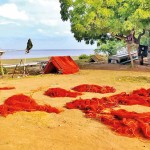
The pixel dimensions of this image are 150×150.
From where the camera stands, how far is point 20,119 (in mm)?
10109

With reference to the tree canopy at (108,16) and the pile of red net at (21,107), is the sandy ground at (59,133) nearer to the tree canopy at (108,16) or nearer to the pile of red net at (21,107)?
the pile of red net at (21,107)

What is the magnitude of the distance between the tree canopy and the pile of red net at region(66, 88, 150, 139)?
11.2 metres

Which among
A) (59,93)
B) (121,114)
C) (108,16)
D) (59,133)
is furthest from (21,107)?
(108,16)

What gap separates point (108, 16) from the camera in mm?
24734

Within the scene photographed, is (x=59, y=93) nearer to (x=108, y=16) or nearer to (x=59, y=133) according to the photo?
(x=59, y=133)

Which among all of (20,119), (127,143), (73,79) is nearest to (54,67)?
(73,79)

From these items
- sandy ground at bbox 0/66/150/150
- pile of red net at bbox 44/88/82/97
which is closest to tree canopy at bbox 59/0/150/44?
pile of red net at bbox 44/88/82/97

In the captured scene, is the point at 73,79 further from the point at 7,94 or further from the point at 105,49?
the point at 105,49

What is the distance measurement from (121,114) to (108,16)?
15.5 m

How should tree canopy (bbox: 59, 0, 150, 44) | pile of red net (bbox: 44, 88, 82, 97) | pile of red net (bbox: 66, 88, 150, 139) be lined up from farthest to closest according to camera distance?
tree canopy (bbox: 59, 0, 150, 44) → pile of red net (bbox: 44, 88, 82, 97) → pile of red net (bbox: 66, 88, 150, 139)

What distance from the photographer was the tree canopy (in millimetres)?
24250

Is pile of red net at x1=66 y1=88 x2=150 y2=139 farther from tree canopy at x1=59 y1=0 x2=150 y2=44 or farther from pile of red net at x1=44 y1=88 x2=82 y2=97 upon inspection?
tree canopy at x1=59 y1=0 x2=150 y2=44

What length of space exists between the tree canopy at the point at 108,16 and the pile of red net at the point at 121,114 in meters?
11.2

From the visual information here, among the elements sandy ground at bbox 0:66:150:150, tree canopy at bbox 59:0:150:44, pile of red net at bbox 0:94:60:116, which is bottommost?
sandy ground at bbox 0:66:150:150
